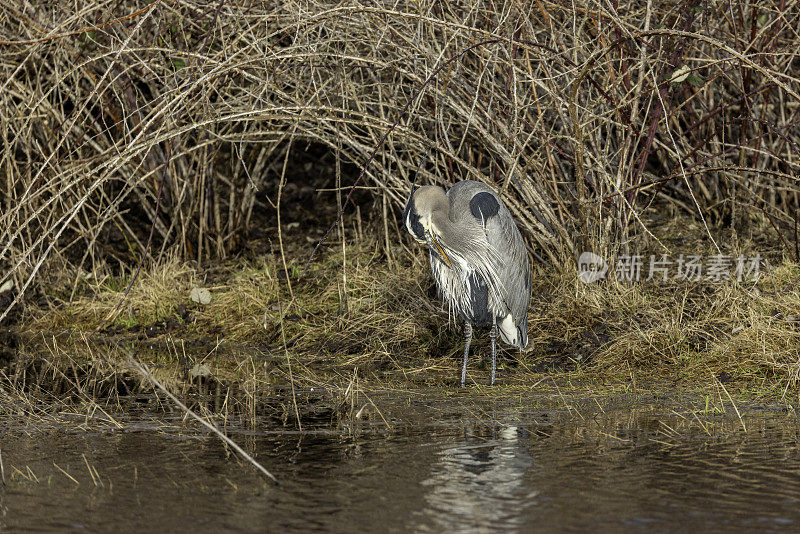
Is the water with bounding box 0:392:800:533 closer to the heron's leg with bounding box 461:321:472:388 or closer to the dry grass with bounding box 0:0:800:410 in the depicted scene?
the heron's leg with bounding box 461:321:472:388

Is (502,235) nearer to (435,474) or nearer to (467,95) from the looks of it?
(467,95)

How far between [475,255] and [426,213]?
535mm

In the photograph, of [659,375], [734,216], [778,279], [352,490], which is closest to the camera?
[352,490]

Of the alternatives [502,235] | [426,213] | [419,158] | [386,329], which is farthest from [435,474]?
[419,158]

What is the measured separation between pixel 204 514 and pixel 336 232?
6.62 meters

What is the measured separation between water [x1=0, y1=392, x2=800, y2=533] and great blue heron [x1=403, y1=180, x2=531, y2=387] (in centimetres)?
134

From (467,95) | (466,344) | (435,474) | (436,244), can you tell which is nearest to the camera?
(435,474)

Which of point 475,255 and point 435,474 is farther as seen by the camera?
point 475,255

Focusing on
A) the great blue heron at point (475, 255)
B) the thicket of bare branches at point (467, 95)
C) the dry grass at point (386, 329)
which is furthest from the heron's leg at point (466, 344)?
the thicket of bare branches at point (467, 95)

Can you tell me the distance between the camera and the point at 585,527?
3.67m

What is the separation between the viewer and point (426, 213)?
A: 264 inches

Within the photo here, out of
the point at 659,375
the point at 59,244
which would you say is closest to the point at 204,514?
the point at 659,375

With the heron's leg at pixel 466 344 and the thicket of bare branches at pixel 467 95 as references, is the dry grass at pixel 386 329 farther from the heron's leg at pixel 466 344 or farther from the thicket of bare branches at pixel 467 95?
the thicket of bare branches at pixel 467 95

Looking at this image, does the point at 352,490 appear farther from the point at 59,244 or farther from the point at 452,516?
the point at 59,244
